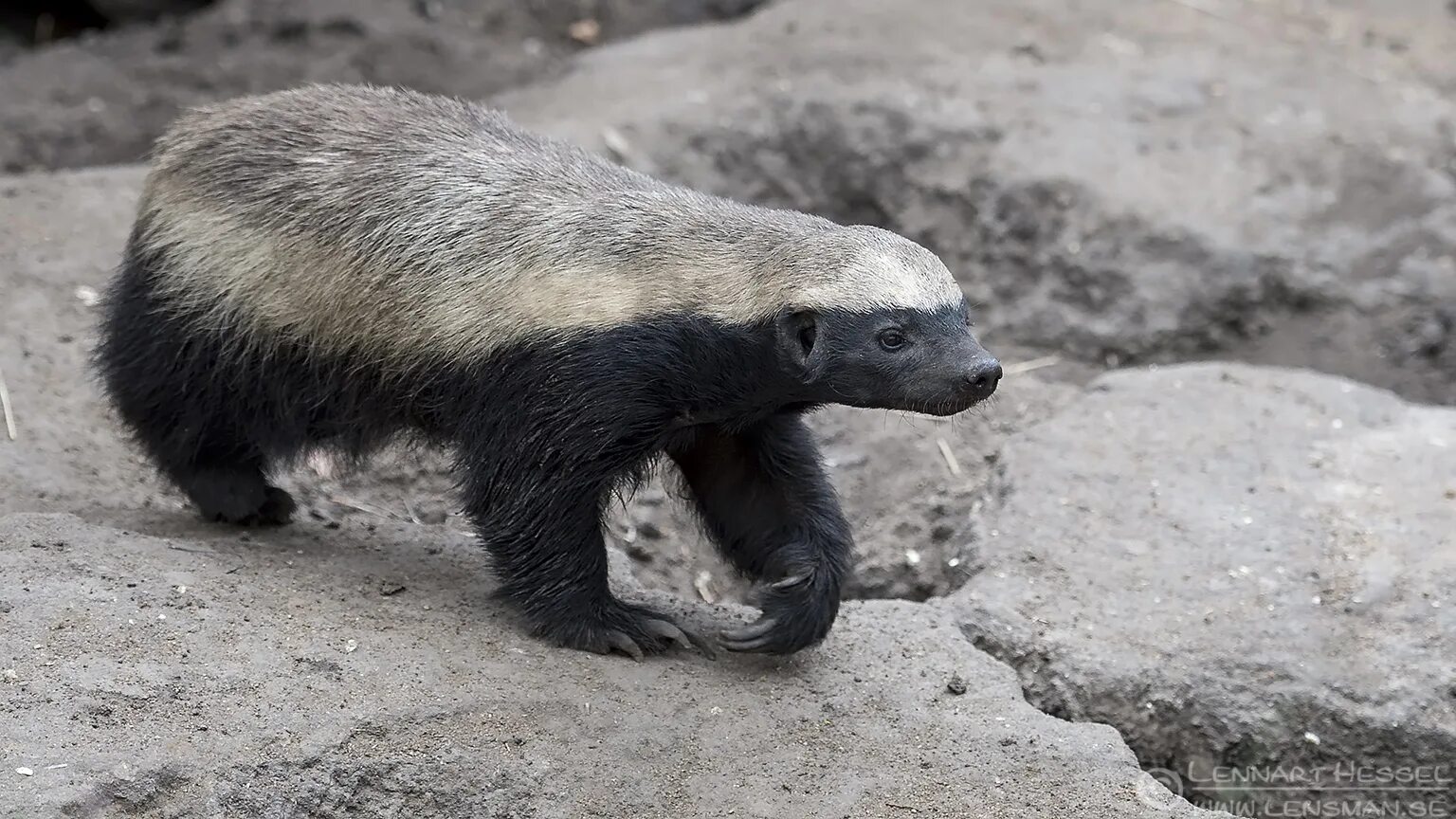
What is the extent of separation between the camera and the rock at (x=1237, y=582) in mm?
5418

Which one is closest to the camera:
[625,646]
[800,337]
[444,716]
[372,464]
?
[444,716]

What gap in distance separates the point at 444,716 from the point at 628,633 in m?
0.85

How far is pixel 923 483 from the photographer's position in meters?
7.16

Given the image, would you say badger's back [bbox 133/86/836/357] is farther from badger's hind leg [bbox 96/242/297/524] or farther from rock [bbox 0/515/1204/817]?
rock [bbox 0/515/1204/817]

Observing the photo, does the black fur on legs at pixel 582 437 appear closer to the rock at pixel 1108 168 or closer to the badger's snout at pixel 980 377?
the badger's snout at pixel 980 377

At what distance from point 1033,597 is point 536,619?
1.83m

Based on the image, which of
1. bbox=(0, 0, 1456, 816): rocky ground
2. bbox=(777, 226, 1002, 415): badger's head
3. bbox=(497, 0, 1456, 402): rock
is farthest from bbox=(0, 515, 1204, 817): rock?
bbox=(497, 0, 1456, 402): rock

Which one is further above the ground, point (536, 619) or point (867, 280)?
point (867, 280)

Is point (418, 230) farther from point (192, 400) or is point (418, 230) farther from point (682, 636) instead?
point (682, 636)

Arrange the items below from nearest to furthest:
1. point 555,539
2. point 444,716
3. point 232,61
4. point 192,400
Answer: point 444,716 < point 555,539 < point 192,400 < point 232,61

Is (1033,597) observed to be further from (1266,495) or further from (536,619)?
(536,619)

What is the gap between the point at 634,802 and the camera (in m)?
4.52

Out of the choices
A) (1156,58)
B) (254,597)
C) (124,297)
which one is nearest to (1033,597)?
(254,597)

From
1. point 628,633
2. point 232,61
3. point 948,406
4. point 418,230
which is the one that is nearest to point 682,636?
point 628,633
